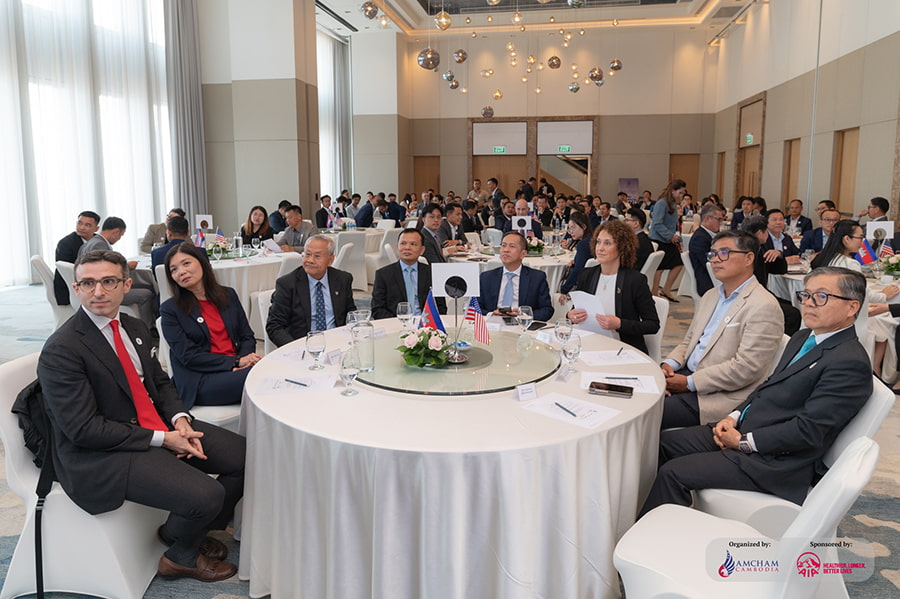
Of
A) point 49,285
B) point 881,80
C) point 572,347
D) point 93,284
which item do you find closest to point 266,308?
point 93,284

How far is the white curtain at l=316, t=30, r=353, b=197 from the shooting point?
17109 millimetres

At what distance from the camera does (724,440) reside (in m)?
2.57

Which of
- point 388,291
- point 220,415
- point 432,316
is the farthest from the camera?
point 388,291

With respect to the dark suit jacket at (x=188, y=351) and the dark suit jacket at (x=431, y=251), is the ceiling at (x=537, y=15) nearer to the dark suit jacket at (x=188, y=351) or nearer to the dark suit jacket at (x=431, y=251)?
the dark suit jacket at (x=431, y=251)

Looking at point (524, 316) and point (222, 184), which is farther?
point (222, 184)

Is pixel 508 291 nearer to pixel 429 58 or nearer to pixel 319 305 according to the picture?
pixel 319 305

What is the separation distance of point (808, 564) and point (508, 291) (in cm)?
308

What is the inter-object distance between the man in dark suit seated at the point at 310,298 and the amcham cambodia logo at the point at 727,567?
2802mm

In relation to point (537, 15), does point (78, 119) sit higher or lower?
lower

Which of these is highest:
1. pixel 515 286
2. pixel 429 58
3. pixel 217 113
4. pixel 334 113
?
pixel 334 113

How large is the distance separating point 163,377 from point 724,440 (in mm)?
2389

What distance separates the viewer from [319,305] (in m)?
4.34

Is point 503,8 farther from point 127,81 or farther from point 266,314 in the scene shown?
point 266,314

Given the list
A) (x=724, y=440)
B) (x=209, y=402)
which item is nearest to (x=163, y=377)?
(x=209, y=402)
